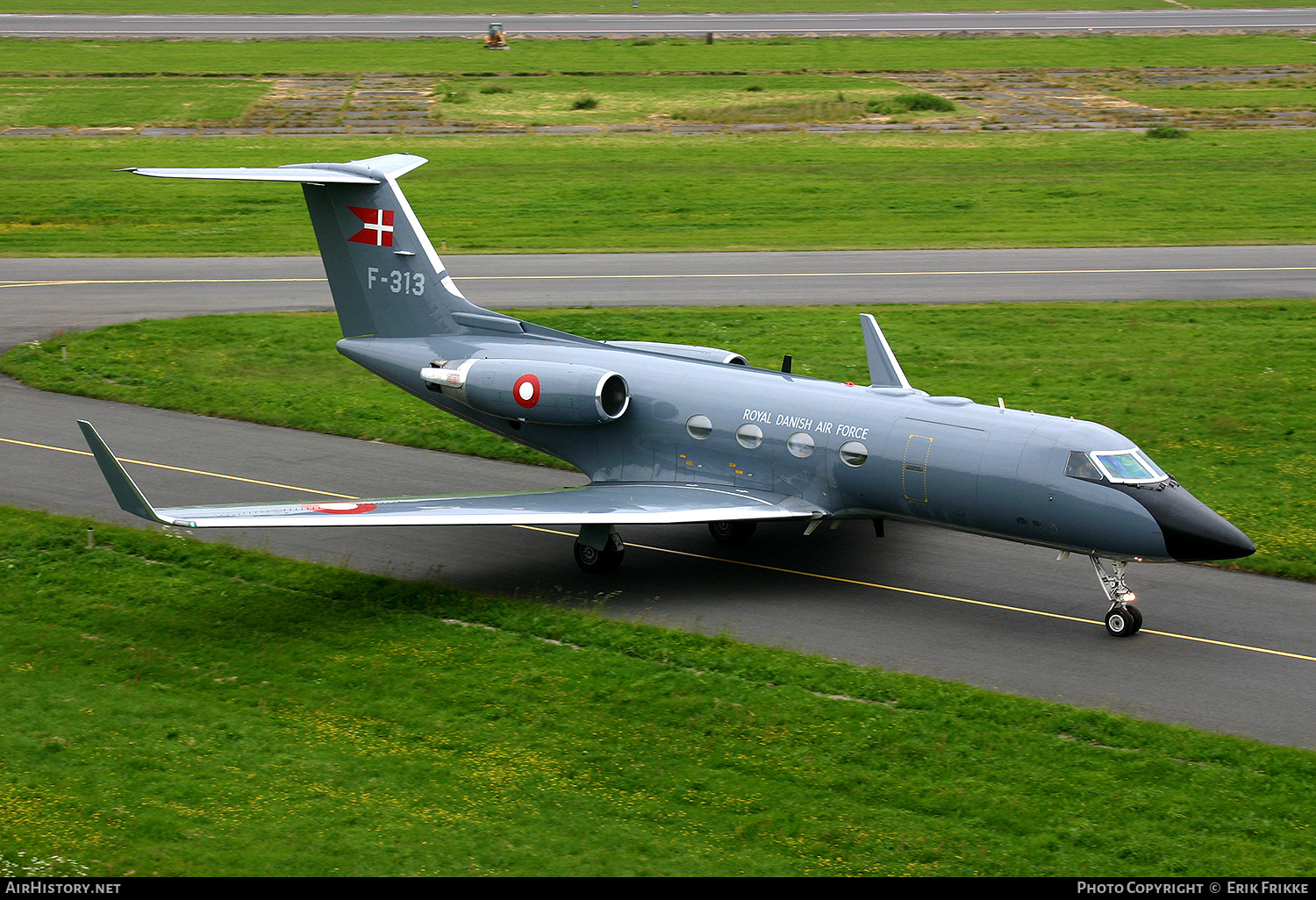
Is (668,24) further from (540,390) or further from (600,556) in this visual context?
(600,556)

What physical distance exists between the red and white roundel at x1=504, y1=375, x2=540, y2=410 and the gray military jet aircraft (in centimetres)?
3

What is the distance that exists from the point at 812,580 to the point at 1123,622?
5285 mm

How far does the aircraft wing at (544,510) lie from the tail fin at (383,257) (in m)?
4.73

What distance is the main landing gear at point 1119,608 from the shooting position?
1973 centimetres

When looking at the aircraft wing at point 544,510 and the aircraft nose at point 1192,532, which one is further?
the aircraft wing at point 544,510

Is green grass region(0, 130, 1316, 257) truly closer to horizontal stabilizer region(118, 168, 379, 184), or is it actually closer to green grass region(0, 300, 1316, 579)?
green grass region(0, 300, 1316, 579)

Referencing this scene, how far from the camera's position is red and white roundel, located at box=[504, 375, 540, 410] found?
930 inches

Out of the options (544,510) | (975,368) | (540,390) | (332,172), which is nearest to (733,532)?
(544,510)

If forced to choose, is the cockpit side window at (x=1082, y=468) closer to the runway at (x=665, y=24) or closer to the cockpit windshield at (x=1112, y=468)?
the cockpit windshield at (x=1112, y=468)

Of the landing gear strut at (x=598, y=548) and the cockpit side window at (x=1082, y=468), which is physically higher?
the cockpit side window at (x=1082, y=468)

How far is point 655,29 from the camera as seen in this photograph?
365ft

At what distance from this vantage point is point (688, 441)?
75.9 ft

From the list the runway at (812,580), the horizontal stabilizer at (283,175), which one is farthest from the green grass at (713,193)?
the horizontal stabilizer at (283,175)

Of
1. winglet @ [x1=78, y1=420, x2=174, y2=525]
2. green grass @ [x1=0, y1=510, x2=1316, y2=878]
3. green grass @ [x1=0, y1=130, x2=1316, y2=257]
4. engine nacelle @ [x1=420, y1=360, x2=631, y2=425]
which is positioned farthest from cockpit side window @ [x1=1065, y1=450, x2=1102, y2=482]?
green grass @ [x1=0, y1=130, x2=1316, y2=257]
